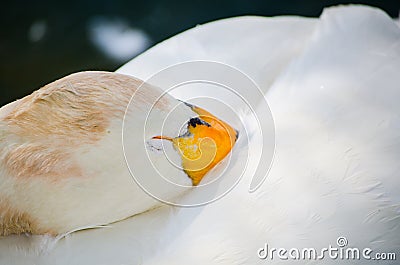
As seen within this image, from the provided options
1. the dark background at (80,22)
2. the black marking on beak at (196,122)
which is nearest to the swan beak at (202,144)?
the black marking on beak at (196,122)

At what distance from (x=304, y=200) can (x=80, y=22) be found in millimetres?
1577

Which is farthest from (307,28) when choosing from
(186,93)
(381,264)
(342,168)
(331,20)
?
(381,264)

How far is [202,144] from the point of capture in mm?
1173

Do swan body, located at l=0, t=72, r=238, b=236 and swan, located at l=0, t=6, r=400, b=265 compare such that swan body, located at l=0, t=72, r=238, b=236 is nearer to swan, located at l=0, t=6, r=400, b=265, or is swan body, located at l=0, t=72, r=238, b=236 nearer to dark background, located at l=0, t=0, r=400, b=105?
swan, located at l=0, t=6, r=400, b=265

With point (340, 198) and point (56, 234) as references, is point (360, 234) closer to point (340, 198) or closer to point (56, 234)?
point (340, 198)

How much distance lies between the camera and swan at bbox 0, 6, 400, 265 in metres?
1.07

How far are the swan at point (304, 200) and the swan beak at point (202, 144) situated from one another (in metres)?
0.05

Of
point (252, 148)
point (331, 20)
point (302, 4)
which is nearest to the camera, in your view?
point (252, 148)

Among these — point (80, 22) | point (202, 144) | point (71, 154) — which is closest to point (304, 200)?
point (202, 144)

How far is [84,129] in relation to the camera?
3.57 ft

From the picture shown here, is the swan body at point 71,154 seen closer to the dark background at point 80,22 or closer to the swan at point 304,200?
the swan at point 304,200

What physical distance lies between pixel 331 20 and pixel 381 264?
59 centimetres

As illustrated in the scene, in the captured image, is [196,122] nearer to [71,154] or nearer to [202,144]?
[202,144]

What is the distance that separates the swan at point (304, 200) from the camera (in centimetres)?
107
